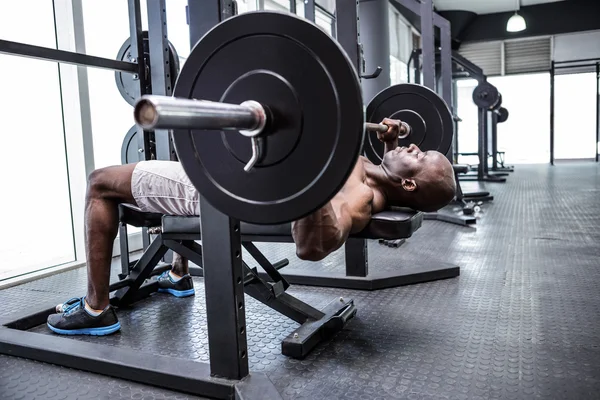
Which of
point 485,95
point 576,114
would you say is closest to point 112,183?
point 485,95

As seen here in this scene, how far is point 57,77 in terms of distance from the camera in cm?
262

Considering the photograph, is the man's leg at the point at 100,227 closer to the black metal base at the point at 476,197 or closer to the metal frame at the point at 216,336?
the metal frame at the point at 216,336

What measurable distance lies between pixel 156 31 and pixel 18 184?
Answer: 3.79 ft

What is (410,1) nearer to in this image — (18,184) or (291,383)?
(18,184)

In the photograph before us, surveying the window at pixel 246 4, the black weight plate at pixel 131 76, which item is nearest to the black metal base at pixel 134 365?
the black weight plate at pixel 131 76

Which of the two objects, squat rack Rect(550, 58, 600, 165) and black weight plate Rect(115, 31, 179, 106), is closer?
black weight plate Rect(115, 31, 179, 106)

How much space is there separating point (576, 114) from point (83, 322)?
11.3 meters

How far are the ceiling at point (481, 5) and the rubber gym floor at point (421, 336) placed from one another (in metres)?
7.39

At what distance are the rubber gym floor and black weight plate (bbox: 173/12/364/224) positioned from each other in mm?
596

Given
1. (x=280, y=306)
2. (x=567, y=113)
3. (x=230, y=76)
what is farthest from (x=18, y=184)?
(x=567, y=113)

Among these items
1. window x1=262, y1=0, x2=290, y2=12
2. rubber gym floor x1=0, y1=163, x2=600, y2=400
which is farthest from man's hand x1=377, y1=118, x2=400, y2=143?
window x1=262, y1=0, x2=290, y2=12

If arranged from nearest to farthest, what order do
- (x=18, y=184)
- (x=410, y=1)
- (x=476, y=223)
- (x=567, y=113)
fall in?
(x=18, y=184) < (x=410, y=1) < (x=476, y=223) < (x=567, y=113)

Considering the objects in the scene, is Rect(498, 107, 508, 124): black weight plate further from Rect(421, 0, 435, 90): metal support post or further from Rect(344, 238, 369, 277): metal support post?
Rect(344, 238, 369, 277): metal support post

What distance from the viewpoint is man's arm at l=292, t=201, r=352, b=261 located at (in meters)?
1.15
